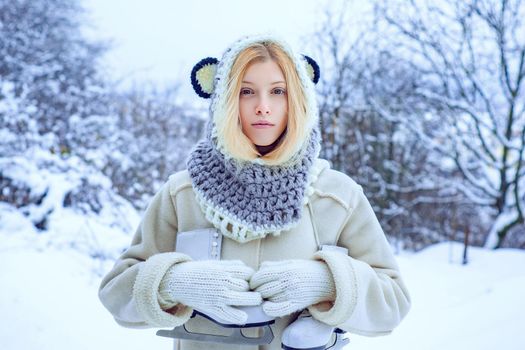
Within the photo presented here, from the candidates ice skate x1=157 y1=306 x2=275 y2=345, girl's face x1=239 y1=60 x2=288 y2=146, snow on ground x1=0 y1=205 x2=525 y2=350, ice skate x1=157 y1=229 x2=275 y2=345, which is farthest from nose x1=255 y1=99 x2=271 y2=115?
snow on ground x1=0 y1=205 x2=525 y2=350

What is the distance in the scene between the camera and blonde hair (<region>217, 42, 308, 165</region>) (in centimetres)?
116

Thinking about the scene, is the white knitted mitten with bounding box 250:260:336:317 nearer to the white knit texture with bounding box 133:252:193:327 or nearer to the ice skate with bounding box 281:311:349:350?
the ice skate with bounding box 281:311:349:350

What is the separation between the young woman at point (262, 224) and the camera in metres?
1.03

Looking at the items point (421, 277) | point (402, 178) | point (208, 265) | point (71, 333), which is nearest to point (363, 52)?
point (402, 178)

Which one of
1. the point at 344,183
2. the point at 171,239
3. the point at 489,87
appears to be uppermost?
the point at 489,87

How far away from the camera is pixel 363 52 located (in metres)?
6.45

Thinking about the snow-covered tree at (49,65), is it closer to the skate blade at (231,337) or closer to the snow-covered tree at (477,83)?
the skate blade at (231,337)

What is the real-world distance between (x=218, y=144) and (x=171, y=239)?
34 centimetres

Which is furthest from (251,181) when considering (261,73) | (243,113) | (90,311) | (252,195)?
(90,311)

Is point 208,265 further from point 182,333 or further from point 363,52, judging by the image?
point 363,52

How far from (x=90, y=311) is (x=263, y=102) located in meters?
1.95

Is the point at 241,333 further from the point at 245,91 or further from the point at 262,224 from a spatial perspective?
the point at 245,91

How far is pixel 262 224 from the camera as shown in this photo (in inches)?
45.0

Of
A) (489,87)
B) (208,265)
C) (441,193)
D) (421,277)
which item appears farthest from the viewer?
(441,193)
